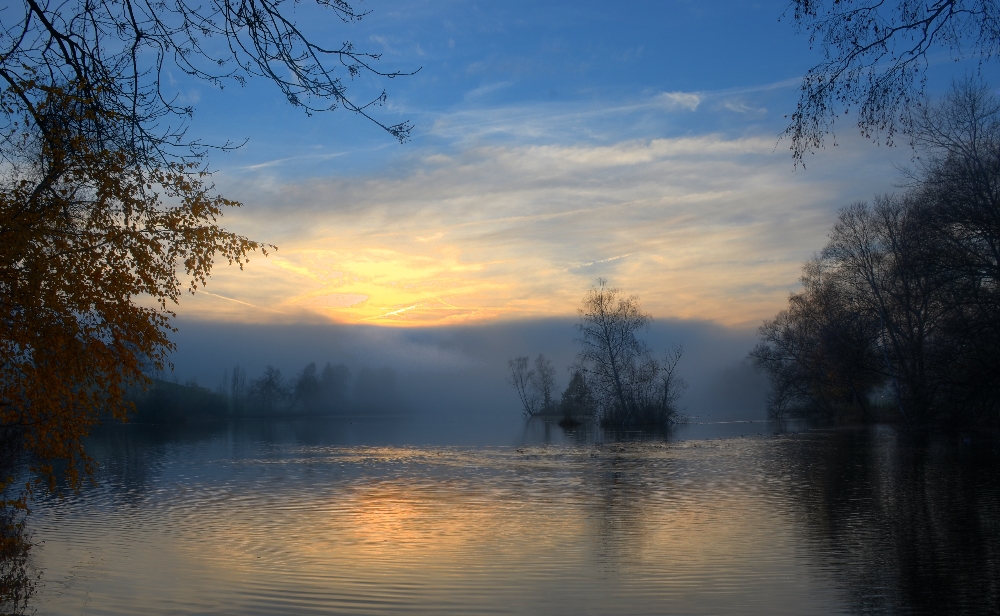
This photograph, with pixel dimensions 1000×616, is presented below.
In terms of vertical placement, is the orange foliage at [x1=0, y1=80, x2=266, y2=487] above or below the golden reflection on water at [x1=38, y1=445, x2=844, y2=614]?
above

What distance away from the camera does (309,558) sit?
1105 centimetres

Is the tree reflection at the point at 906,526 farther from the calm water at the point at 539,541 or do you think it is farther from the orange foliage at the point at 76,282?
the orange foliage at the point at 76,282

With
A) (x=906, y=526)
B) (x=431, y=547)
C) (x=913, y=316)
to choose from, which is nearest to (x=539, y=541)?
(x=431, y=547)

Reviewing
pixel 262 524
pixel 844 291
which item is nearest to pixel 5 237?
pixel 262 524

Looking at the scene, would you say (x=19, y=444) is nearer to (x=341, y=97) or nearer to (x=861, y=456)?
(x=341, y=97)

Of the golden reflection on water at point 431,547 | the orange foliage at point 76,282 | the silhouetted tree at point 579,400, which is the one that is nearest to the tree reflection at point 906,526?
the golden reflection on water at point 431,547

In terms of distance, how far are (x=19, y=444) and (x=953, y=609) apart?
16.0 m

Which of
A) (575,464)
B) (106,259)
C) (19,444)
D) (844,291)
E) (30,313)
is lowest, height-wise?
(575,464)

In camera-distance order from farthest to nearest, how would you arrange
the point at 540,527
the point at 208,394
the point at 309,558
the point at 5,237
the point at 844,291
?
the point at 208,394
the point at 844,291
the point at 540,527
the point at 309,558
the point at 5,237

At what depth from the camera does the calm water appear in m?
8.62

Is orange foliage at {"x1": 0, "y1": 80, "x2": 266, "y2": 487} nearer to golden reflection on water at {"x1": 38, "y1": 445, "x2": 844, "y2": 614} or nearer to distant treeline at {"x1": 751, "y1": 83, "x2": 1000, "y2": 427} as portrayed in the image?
golden reflection on water at {"x1": 38, "y1": 445, "x2": 844, "y2": 614}

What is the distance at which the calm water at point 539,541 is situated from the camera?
862 centimetres

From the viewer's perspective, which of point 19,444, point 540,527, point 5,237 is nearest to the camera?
point 5,237

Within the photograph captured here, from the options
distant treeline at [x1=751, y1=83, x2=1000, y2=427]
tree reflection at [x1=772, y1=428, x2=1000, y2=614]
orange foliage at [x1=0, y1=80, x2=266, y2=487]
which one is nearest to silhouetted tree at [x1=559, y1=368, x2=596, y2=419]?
distant treeline at [x1=751, y1=83, x2=1000, y2=427]
